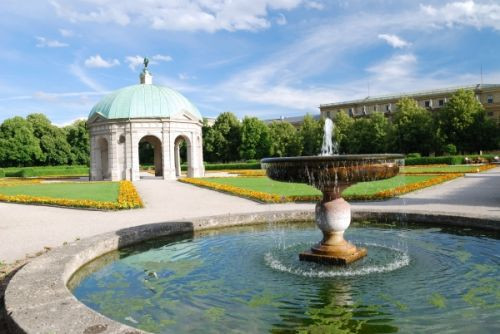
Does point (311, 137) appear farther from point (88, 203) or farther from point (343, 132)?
point (88, 203)

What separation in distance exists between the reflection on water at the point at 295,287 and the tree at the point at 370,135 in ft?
191

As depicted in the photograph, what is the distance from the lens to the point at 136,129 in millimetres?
40250

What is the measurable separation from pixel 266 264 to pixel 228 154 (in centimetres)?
6444

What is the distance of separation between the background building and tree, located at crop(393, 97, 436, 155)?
56.1ft

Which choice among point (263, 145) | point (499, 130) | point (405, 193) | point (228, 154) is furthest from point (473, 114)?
point (405, 193)

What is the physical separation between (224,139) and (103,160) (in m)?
28.4

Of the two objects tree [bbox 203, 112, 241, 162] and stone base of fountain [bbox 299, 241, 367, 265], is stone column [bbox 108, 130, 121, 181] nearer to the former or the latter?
tree [bbox 203, 112, 241, 162]

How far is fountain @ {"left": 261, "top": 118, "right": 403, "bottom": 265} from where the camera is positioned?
675cm

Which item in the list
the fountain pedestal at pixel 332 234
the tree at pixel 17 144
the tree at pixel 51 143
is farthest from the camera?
the tree at pixel 51 143

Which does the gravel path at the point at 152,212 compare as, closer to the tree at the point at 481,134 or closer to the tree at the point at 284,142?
the tree at the point at 481,134

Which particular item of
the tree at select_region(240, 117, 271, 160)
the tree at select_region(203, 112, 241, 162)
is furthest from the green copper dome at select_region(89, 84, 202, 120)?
the tree at select_region(240, 117, 271, 160)

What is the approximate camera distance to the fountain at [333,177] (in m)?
6.75

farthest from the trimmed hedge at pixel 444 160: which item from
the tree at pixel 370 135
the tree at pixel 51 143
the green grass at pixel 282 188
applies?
the tree at pixel 51 143

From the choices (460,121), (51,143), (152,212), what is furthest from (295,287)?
(51,143)
